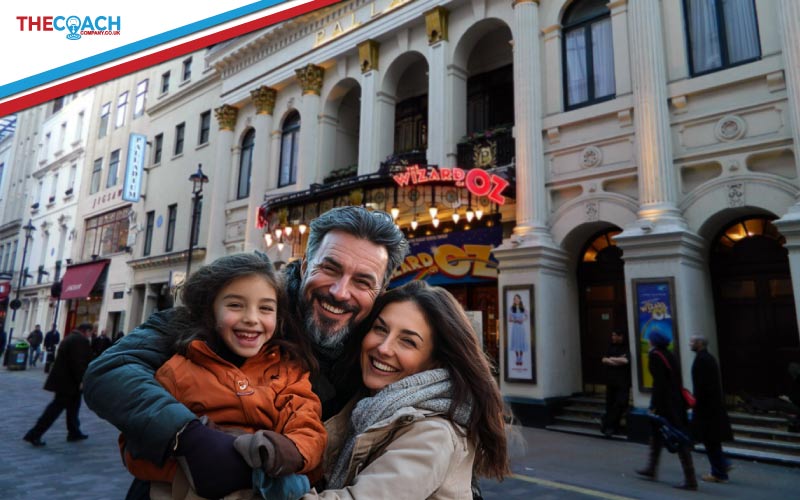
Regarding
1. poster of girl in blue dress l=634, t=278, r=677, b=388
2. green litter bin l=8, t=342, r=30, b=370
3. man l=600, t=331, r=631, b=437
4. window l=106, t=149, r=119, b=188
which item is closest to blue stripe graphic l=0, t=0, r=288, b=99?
poster of girl in blue dress l=634, t=278, r=677, b=388

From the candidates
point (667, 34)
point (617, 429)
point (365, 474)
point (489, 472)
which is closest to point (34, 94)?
point (365, 474)

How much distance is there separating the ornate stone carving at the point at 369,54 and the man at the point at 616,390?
38.7 ft

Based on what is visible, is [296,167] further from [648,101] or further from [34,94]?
[34,94]

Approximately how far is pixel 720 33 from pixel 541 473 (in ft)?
32.1

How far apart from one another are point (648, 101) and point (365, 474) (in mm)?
11432

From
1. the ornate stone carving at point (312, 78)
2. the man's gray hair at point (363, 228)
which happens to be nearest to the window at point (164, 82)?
the ornate stone carving at point (312, 78)

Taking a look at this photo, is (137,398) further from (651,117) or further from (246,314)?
(651,117)

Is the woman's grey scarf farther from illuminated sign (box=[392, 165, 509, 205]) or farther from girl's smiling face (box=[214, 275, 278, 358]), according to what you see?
illuminated sign (box=[392, 165, 509, 205])

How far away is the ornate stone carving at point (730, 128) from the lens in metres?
10.0

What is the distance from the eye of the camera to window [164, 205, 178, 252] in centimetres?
2408

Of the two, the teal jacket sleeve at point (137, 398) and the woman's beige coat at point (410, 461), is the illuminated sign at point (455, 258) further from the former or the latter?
the teal jacket sleeve at point (137, 398)

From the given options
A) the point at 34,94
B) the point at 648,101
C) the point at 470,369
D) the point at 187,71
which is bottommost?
the point at 470,369

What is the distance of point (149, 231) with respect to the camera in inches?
1019

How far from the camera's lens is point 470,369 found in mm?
2027
